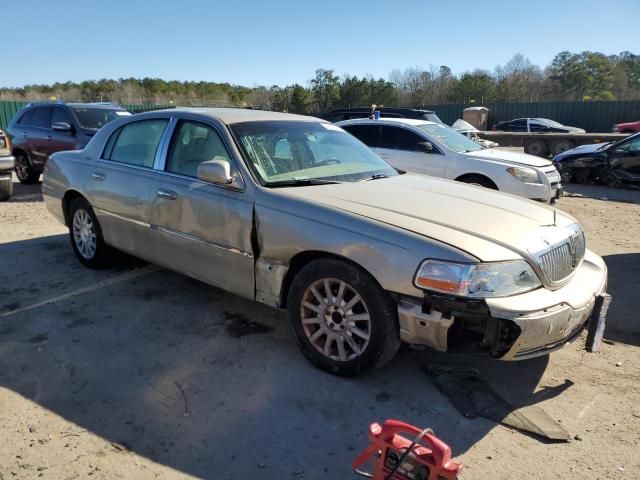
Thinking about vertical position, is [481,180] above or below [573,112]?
below

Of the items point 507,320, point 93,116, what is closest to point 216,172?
point 507,320

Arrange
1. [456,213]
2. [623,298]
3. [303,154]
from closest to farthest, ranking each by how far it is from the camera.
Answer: [456,213] < [303,154] < [623,298]

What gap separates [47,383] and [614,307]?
4681 millimetres

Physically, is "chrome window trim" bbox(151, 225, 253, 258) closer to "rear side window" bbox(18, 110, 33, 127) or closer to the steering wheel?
the steering wheel

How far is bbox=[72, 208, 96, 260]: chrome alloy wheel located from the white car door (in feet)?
16.8

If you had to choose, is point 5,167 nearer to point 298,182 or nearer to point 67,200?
point 67,200

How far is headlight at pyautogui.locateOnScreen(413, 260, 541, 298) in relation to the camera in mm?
2756

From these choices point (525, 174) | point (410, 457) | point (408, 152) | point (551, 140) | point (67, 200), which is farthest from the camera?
point (551, 140)

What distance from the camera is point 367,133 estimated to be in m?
9.23

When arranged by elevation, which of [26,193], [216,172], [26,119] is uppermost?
[26,119]

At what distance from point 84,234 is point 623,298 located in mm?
5466

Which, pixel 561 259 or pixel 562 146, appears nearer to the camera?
pixel 561 259

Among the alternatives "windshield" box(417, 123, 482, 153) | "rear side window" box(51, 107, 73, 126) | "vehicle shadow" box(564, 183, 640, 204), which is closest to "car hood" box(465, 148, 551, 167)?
"windshield" box(417, 123, 482, 153)

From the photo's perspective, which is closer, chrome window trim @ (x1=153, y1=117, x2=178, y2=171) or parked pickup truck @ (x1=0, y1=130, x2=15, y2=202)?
chrome window trim @ (x1=153, y1=117, x2=178, y2=171)
